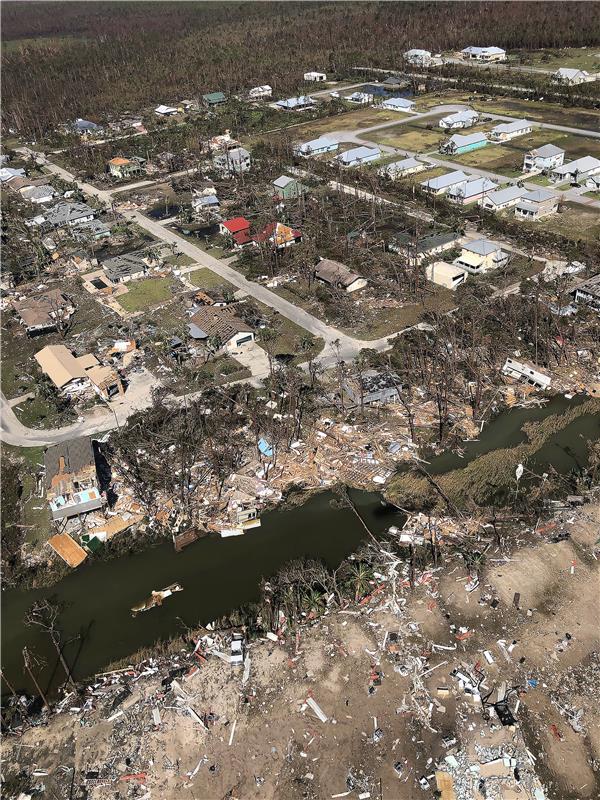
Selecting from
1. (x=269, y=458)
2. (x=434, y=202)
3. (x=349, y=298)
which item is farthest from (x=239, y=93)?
(x=269, y=458)

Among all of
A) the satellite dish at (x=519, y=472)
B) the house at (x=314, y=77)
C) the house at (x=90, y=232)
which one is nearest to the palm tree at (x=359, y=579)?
the satellite dish at (x=519, y=472)

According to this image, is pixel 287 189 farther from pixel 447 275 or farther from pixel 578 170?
pixel 578 170

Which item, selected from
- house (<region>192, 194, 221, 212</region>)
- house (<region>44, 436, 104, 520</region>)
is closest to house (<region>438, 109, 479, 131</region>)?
house (<region>192, 194, 221, 212</region>)

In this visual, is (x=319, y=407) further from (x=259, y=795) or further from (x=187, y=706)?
(x=259, y=795)

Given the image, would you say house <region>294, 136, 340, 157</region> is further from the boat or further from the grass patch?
the boat

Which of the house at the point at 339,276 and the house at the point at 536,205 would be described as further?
the house at the point at 536,205

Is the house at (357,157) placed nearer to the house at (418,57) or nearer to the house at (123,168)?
the house at (123,168)

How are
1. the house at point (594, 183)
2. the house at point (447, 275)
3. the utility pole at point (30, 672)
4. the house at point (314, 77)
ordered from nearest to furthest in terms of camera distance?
1. the utility pole at point (30, 672)
2. the house at point (447, 275)
3. the house at point (594, 183)
4. the house at point (314, 77)
